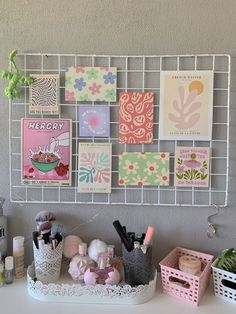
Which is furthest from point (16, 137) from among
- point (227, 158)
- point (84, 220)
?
point (227, 158)

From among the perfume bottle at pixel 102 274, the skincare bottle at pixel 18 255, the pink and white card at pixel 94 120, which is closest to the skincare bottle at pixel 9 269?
the skincare bottle at pixel 18 255

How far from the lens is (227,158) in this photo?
1098 mm

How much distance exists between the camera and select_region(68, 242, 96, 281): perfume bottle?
104 cm

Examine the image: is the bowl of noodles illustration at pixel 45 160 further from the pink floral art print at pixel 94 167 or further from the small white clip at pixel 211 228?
the small white clip at pixel 211 228

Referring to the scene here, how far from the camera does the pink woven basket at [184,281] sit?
0.96 metres

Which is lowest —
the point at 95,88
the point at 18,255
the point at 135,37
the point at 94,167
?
the point at 18,255

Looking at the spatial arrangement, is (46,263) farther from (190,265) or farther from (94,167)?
(190,265)

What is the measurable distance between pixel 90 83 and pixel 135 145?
0.25 meters

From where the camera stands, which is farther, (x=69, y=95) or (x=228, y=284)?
(x=69, y=95)

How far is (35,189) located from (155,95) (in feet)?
1.70

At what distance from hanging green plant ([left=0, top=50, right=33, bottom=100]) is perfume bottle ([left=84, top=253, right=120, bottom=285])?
1.95ft

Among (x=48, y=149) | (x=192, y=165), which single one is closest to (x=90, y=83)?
(x=48, y=149)

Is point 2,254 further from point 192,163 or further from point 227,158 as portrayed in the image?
point 227,158

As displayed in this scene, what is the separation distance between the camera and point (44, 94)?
110 centimetres
